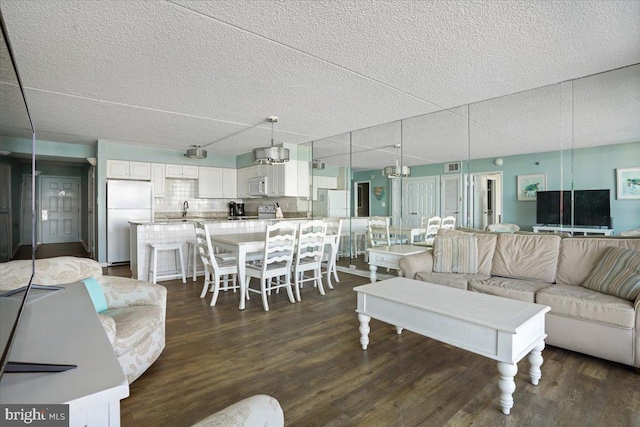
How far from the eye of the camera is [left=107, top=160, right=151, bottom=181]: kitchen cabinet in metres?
6.27

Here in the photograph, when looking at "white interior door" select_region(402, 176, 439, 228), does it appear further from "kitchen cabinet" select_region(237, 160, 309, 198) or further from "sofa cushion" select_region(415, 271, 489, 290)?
"kitchen cabinet" select_region(237, 160, 309, 198)

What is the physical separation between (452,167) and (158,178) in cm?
579

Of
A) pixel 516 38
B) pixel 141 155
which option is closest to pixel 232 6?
pixel 516 38

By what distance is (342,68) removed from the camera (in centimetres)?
284

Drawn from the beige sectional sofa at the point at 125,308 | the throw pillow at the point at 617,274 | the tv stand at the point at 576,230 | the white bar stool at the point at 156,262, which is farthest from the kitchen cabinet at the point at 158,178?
the throw pillow at the point at 617,274

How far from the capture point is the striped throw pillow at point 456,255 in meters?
3.36

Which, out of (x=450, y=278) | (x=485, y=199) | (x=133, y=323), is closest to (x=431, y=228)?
(x=485, y=199)

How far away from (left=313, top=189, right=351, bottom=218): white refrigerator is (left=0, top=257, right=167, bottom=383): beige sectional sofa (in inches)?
154

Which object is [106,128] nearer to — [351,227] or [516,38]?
[351,227]

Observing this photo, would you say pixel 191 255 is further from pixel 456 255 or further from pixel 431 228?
pixel 456 255

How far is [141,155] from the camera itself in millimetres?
6598

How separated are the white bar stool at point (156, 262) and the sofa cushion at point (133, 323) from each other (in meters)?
2.42

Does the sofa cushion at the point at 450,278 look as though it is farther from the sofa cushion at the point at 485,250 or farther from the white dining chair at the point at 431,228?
the white dining chair at the point at 431,228

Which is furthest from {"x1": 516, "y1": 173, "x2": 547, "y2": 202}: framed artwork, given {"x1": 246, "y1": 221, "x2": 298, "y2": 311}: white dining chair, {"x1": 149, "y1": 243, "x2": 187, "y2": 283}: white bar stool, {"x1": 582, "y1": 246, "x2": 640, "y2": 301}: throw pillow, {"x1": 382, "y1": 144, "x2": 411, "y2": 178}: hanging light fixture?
{"x1": 149, "y1": 243, "x2": 187, "y2": 283}: white bar stool
